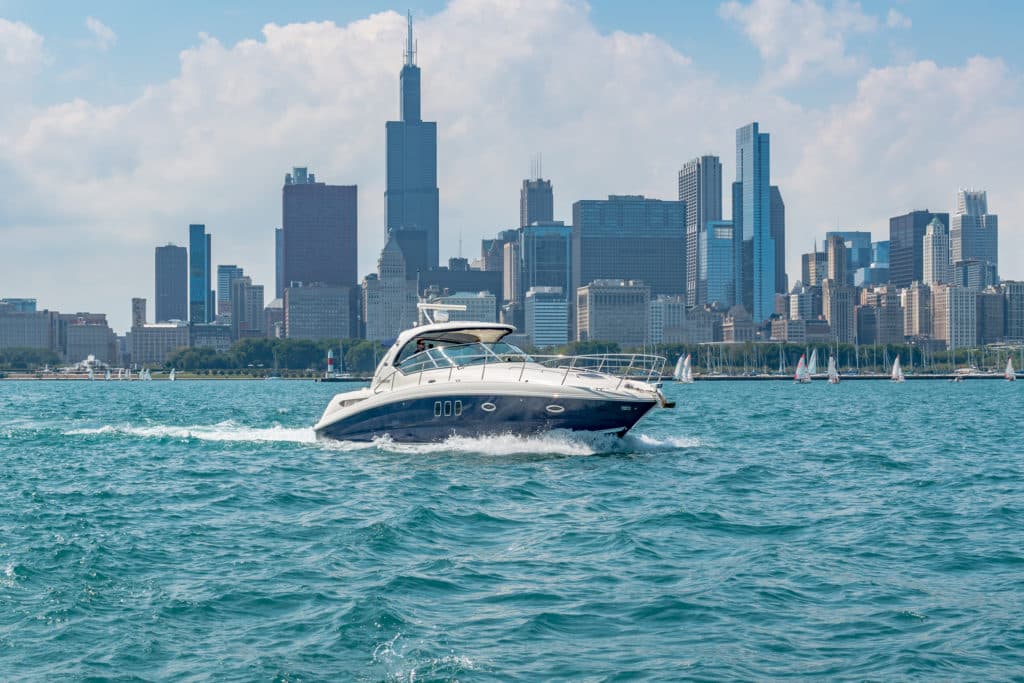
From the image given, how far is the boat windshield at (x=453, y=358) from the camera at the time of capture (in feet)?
104

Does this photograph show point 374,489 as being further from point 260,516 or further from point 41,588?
point 41,588

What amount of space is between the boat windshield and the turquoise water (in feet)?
9.63

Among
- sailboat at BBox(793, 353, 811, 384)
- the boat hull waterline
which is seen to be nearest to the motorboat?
the boat hull waterline

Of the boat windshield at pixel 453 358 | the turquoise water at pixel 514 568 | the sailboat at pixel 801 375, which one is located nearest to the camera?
the turquoise water at pixel 514 568

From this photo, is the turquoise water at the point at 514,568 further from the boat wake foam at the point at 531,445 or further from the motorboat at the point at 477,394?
the motorboat at the point at 477,394

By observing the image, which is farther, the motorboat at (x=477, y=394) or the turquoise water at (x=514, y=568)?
the motorboat at (x=477, y=394)

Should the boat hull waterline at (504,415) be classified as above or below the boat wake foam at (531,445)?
above

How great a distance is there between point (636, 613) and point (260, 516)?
929 centimetres

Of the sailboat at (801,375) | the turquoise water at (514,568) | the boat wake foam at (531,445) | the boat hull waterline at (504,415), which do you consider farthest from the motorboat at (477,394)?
the sailboat at (801,375)

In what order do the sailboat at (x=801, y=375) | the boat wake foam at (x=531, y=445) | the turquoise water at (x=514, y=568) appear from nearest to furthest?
the turquoise water at (x=514, y=568)
the boat wake foam at (x=531, y=445)
the sailboat at (x=801, y=375)

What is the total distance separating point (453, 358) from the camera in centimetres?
3219

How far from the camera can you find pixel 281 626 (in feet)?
42.0

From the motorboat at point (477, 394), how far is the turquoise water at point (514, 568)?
2.19 feet

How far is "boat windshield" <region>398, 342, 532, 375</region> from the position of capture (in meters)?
31.7
